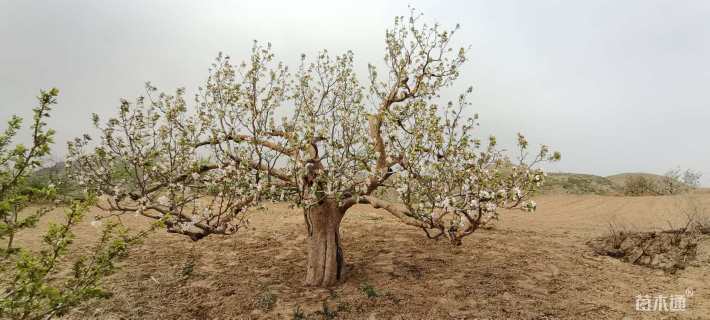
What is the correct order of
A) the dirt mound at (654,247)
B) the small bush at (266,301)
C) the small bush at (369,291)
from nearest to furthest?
1. the small bush at (266,301)
2. the small bush at (369,291)
3. the dirt mound at (654,247)

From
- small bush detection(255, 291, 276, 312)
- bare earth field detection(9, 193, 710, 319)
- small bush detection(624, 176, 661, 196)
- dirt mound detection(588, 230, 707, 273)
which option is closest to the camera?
bare earth field detection(9, 193, 710, 319)

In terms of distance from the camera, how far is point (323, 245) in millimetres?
10359

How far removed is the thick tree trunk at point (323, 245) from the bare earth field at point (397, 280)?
0.34 metres

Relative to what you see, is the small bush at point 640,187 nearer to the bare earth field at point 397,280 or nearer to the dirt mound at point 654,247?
the bare earth field at point 397,280

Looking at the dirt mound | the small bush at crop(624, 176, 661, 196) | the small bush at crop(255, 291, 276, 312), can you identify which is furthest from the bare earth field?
the small bush at crop(624, 176, 661, 196)

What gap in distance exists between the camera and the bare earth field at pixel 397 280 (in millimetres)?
9250

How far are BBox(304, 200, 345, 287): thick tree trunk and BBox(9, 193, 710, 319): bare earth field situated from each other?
13.5 inches

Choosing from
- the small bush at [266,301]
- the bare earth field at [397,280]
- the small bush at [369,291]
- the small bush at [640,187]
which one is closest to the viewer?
the bare earth field at [397,280]

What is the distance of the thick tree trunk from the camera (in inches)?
406

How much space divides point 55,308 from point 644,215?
22.1 meters

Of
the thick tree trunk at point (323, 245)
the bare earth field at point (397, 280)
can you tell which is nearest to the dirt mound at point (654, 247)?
the bare earth field at point (397, 280)

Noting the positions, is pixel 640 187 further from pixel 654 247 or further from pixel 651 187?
pixel 654 247

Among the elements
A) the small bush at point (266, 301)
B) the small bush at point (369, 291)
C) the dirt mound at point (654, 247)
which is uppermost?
the dirt mound at point (654, 247)

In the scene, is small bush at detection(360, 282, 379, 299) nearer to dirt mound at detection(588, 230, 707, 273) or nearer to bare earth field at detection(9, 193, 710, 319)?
bare earth field at detection(9, 193, 710, 319)
